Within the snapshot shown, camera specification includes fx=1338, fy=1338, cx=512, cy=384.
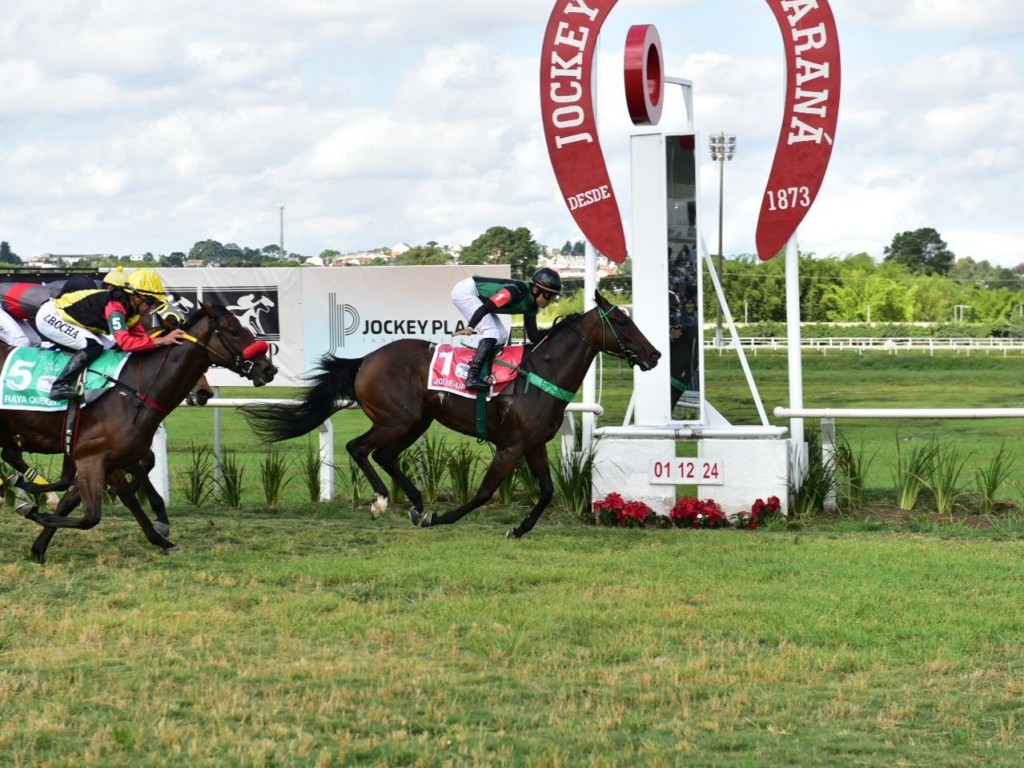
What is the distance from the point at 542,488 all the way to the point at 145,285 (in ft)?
10.4

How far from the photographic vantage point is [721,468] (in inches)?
413

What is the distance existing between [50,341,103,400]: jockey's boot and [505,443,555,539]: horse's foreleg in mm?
3148

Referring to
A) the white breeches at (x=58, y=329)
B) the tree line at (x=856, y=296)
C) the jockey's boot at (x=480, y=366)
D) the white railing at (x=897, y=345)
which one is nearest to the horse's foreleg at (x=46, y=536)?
the white breeches at (x=58, y=329)

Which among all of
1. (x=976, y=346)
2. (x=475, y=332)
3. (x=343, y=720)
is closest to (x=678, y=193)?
(x=475, y=332)

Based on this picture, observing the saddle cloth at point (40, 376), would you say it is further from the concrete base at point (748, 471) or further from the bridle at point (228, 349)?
the concrete base at point (748, 471)

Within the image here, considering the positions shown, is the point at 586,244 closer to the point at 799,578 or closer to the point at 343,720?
the point at 799,578

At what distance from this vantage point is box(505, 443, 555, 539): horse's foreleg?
31.6 feet

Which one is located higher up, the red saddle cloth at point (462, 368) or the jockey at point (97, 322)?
the jockey at point (97, 322)

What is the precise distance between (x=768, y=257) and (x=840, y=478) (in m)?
1.89

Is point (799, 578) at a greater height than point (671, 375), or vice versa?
point (671, 375)

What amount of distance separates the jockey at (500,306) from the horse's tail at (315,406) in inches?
41.6

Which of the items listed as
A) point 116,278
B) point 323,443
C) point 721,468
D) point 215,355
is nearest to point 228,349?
point 215,355

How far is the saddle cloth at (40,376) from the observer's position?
28.4 ft

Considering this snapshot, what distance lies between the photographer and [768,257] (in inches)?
421
